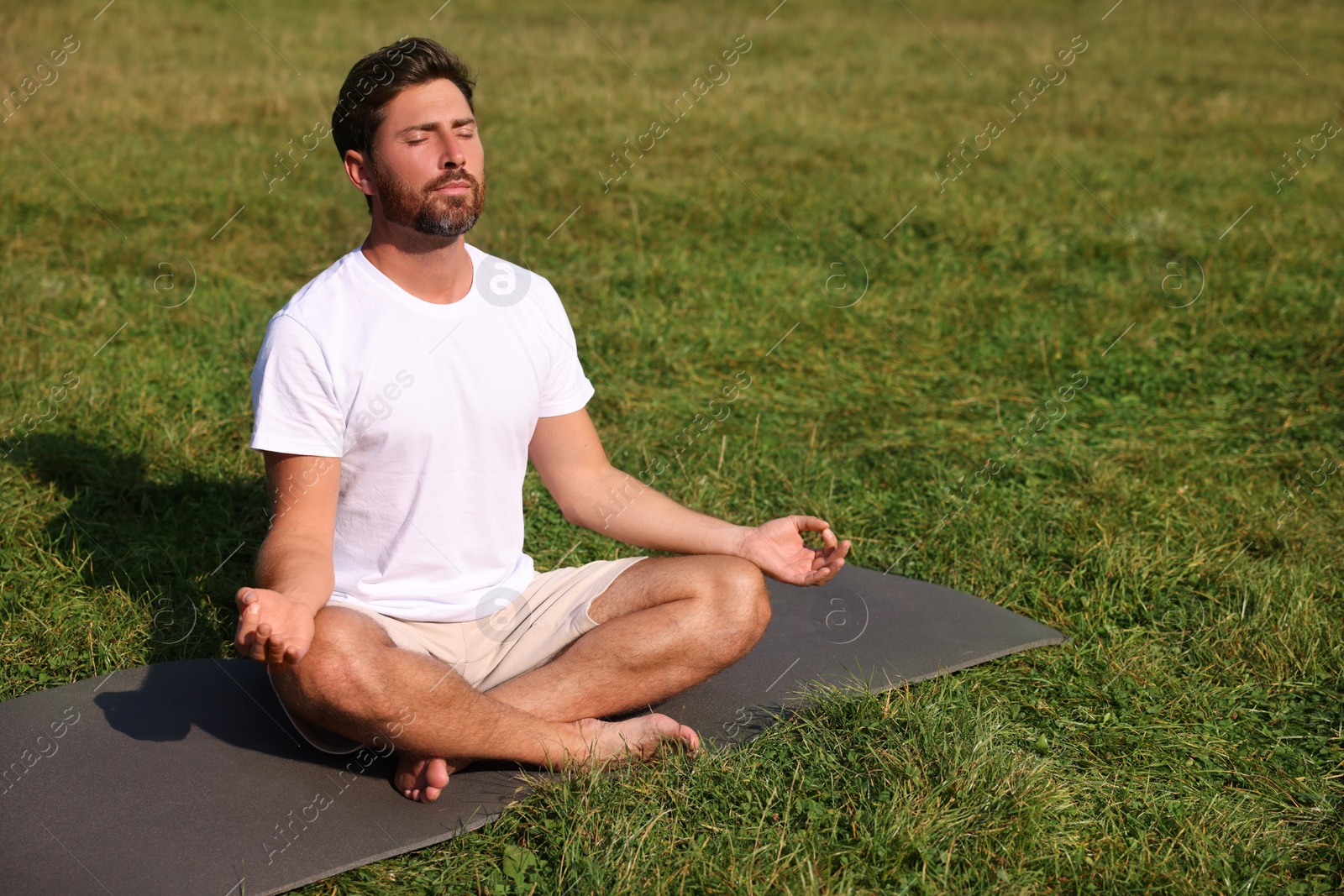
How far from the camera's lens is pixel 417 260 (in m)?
2.85

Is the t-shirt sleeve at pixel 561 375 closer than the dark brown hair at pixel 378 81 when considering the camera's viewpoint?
No

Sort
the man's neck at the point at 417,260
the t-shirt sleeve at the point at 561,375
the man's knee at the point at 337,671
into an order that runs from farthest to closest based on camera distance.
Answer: the t-shirt sleeve at the point at 561,375 < the man's neck at the point at 417,260 < the man's knee at the point at 337,671

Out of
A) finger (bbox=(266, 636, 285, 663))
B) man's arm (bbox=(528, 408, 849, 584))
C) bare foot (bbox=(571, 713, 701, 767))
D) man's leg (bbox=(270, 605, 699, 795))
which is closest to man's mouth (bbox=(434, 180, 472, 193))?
man's arm (bbox=(528, 408, 849, 584))

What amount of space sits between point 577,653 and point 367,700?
0.60 metres

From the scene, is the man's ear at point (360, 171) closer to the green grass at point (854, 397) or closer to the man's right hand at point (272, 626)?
the man's right hand at point (272, 626)

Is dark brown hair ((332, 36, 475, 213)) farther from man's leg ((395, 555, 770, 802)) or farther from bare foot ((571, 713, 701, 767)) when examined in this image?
bare foot ((571, 713, 701, 767))

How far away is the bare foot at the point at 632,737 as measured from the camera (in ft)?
9.29

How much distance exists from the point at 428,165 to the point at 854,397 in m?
2.95

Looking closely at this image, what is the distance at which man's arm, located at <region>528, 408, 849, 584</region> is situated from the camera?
118 inches

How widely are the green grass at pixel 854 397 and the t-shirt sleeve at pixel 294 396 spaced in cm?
97

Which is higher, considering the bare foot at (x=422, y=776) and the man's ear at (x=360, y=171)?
the man's ear at (x=360, y=171)

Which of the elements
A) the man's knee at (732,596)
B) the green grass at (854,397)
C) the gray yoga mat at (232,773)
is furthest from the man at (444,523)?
the green grass at (854,397)

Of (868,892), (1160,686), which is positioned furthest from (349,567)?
(1160,686)

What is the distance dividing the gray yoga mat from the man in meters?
0.13
